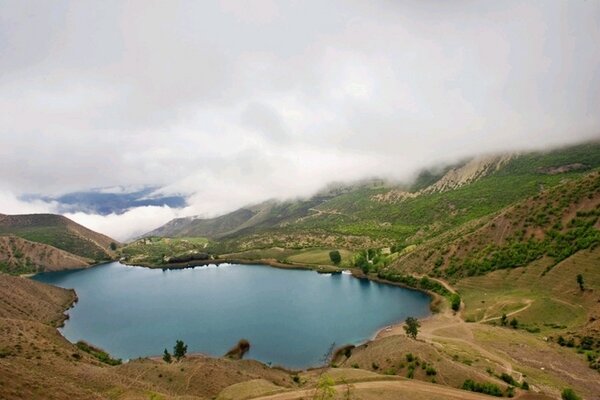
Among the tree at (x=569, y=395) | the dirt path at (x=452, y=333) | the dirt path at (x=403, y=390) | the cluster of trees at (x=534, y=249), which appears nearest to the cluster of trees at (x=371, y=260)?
the cluster of trees at (x=534, y=249)

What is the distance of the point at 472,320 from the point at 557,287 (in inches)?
746

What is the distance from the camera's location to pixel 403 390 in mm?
43719

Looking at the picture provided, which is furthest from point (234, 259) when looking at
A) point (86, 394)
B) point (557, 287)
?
point (86, 394)

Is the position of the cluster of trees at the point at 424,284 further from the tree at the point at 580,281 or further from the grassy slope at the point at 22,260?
the grassy slope at the point at 22,260

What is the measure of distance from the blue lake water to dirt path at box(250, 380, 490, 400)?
28.6 m

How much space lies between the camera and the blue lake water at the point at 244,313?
276ft

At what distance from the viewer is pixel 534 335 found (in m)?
72.4

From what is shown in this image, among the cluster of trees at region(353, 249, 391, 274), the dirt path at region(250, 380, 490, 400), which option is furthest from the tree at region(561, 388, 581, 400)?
the cluster of trees at region(353, 249, 391, 274)

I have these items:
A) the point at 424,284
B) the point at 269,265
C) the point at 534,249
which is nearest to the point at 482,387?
the point at 534,249

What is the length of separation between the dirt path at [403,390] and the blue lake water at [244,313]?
28642 mm

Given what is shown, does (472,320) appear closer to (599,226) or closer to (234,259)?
(599,226)

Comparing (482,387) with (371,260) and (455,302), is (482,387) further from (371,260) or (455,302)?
(371,260)

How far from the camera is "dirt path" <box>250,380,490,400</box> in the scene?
4200cm

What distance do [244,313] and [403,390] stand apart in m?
68.1
